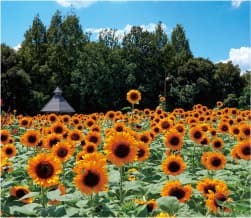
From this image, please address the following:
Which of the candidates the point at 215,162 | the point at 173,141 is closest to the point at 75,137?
the point at 173,141

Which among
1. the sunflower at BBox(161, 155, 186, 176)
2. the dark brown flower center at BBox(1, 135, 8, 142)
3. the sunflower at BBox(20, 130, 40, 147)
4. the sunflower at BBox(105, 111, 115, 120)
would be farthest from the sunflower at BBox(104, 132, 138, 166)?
the sunflower at BBox(105, 111, 115, 120)

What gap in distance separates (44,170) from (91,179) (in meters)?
0.42

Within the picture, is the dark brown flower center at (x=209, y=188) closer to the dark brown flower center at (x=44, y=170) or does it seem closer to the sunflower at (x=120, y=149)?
the sunflower at (x=120, y=149)

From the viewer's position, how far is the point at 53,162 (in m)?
3.23

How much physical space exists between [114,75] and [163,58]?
6568 mm

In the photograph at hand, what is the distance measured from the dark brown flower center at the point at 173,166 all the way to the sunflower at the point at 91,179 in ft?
2.87

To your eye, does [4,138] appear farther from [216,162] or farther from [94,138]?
[216,162]

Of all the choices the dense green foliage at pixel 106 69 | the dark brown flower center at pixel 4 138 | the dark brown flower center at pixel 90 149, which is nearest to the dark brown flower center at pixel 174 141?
the dark brown flower center at pixel 90 149

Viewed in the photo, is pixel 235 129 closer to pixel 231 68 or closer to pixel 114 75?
pixel 114 75

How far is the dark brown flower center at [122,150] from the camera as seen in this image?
3.44m

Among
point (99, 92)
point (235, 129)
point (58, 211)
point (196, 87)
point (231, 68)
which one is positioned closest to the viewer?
point (58, 211)

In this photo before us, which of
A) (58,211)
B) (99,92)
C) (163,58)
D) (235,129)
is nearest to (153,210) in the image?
(58,211)

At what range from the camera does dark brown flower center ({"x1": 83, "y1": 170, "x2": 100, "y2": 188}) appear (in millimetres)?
2947

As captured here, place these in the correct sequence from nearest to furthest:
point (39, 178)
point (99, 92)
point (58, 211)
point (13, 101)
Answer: point (58, 211) → point (39, 178) → point (13, 101) → point (99, 92)
